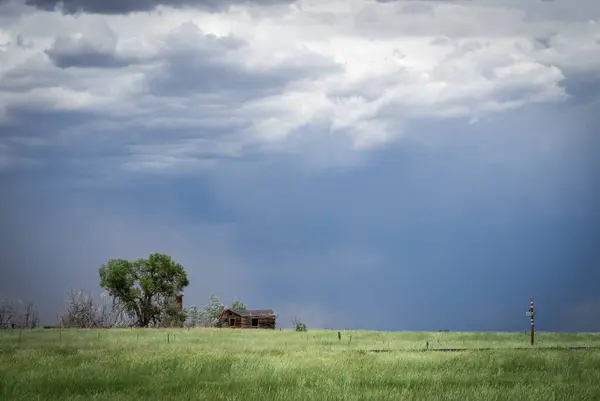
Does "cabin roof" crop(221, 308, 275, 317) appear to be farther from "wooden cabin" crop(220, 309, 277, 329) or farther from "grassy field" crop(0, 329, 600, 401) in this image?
"grassy field" crop(0, 329, 600, 401)

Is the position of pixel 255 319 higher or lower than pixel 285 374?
higher

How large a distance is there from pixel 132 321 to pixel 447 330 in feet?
65.1

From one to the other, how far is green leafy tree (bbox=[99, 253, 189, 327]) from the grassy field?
829 inches

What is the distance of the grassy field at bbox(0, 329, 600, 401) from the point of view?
1828cm

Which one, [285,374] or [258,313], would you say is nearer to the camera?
[285,374]

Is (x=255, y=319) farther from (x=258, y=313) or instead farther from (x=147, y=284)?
(x=147, y=284)

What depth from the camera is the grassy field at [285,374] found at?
60.0 feet

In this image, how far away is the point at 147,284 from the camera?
51.6 m

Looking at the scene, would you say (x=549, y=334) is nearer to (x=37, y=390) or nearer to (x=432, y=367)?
(x=432, y=367)

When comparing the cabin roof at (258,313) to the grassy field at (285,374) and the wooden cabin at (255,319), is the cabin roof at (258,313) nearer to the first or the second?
the wooden cabin at (255,319)

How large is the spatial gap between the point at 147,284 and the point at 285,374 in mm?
31446

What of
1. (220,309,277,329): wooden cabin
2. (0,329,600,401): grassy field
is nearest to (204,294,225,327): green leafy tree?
(220,309,277,329): wooden cabin

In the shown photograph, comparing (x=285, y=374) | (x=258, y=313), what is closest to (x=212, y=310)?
(x=258, y=313)

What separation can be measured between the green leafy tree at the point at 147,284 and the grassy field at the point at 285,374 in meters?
21.1
